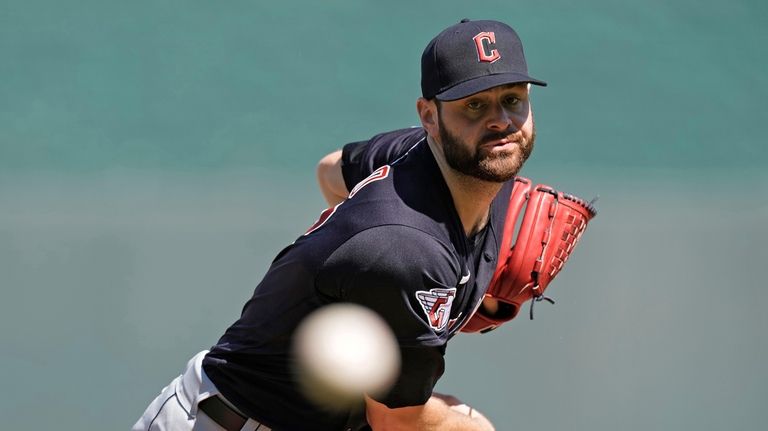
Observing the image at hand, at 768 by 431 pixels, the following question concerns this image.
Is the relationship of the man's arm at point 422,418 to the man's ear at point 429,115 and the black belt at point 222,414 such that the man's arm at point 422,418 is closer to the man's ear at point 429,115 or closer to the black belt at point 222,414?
the black belt at point 222,414

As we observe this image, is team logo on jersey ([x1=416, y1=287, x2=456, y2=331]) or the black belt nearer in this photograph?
team logo on jersey ([x1=416, y1=287, x2=456, y2=331])

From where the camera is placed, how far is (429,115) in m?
2.08

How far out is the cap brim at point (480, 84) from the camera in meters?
1.92

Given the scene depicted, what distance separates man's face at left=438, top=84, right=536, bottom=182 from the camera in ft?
6.38

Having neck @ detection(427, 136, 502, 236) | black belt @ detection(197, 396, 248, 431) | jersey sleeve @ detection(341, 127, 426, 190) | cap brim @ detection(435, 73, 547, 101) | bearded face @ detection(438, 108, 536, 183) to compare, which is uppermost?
cap brim @ detection(435, 73, 547, 101)

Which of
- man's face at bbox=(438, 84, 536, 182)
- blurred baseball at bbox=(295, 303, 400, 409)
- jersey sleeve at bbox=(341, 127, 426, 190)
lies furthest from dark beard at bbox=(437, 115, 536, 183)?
jersey sleeve at bbox=(341, 127, 426, 190)

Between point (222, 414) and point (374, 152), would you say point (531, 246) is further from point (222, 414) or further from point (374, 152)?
point (222, 414)

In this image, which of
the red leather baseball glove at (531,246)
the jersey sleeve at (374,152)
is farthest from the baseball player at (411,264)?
the jersey sleeve at (374,152)

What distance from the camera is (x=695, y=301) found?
4.43 meters

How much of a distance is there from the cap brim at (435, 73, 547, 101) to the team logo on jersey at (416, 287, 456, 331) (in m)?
0.36

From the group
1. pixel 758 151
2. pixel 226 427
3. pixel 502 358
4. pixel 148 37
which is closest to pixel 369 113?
pixel 148 37

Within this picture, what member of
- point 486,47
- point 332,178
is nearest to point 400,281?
point 486,47

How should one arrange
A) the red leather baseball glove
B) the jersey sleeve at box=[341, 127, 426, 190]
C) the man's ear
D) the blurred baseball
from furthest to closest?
the jersey sleeve at box=[341, 127, 426, 190], the red leather baseball glove, the man's ear, the blurred baseball

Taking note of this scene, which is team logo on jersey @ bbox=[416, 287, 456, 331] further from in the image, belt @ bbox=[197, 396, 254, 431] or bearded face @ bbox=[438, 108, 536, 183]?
belt @ bbox=[197, 396, 254, 431]
